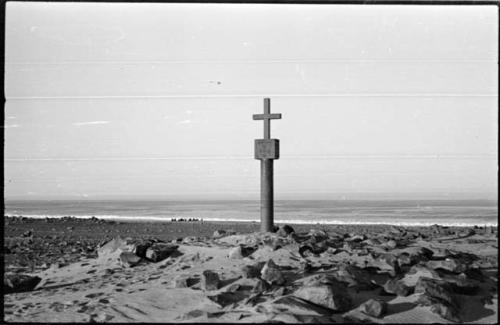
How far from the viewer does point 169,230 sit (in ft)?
51.1

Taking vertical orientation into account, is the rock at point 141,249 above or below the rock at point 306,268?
above

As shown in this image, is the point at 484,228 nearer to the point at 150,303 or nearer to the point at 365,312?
the point at 365,312

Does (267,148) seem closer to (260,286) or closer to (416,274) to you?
(260,286)

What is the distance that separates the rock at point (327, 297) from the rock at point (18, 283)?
4.43m

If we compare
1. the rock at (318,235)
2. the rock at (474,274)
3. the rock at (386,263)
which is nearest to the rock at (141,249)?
the rock at (318,235)

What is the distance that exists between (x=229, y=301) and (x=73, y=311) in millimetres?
2033

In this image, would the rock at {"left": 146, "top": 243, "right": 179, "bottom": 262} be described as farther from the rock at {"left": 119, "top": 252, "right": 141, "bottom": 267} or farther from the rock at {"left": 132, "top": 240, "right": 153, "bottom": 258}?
the rock at {"left": 119, "top": 252, "right": 141, "bottom": 267}

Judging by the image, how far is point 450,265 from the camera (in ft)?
25.0

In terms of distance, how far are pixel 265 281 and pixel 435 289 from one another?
2.23 metres

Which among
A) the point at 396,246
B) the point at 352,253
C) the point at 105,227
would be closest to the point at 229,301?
the point at 352,253

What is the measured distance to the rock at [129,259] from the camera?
8656 millimetres

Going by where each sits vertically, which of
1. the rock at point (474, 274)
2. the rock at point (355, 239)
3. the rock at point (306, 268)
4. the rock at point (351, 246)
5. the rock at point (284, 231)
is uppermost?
the rock at point (284, 231)

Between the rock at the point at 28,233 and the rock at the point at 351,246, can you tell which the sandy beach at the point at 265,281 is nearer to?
the rock at the point at 351,246

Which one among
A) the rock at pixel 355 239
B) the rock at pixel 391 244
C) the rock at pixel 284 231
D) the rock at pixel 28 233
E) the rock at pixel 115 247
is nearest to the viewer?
the rock at pixel 391 244
